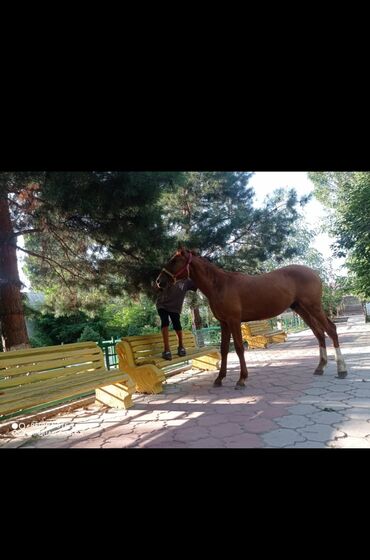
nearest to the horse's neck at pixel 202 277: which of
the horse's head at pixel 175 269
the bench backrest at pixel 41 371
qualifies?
the horse's head at pixel 175 269

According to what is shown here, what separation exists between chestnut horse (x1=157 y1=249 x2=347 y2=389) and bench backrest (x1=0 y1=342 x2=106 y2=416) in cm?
151

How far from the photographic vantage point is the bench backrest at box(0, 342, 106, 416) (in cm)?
325

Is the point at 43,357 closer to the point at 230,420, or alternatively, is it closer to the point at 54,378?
the point at 54,378

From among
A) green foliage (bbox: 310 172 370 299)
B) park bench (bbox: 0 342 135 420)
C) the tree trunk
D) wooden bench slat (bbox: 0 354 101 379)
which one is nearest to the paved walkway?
park bench (bbox: 0 342 135 420)

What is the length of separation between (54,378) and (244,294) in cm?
295

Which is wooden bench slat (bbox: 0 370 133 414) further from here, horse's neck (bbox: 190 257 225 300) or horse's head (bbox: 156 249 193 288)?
horse's neck (bbox: 190 257 225 300)

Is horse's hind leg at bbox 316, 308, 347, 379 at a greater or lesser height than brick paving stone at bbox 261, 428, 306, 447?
greater

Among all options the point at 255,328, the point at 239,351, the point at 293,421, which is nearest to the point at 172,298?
the point at 239,351

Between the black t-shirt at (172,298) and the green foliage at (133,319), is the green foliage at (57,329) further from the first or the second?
the black t-shirt at (172,298)

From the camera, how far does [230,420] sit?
3484 mm

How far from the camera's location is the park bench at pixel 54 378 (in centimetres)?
326

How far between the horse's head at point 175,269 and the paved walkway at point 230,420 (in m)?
1.70

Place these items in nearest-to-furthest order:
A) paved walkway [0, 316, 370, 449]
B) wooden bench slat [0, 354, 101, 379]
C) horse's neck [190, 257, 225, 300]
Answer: paved walkway [0, 316, 370, 449]
wooden bench slat [0, 354, 101, 379]
horse's neck [190, 257, 225, 300]
